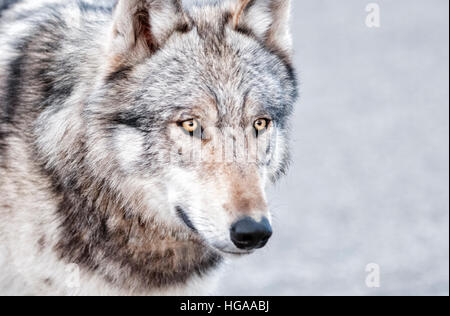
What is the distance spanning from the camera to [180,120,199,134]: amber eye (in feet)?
14.0

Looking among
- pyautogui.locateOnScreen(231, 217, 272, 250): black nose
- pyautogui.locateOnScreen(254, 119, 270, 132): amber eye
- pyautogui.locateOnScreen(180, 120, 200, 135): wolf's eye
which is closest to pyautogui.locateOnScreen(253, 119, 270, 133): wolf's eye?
pyautogui.locateOnScreen(254, 119, 270, 132): amber eye

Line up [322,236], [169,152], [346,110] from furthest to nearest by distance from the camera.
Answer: [346,110] < [322,236] < [169,152]

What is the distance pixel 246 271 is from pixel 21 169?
3.61 meters

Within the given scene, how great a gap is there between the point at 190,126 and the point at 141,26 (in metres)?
0.68

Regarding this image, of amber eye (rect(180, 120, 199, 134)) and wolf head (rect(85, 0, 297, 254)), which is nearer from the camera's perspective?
wolf head (rect(85, 0, 297, 254))

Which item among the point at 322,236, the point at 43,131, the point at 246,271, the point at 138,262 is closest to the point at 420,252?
the point at 322,236

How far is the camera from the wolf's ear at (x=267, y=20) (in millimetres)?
4748

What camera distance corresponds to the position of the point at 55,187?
4586 mm

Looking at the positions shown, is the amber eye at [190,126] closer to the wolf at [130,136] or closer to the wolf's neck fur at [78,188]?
the wolf at [130,136]

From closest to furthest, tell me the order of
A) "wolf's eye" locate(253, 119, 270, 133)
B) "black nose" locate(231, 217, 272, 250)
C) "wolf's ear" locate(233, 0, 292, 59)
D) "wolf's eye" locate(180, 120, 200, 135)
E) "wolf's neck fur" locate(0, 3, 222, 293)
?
"black nose" locate(231, 217, 272, 250) → "wolf's eye" locate(180, 120, 200, 135) → "wolf's eye" locate(253, 119, 270, 133) → "wolf's neck fur" locate(0, 3, 222, 293) → "wolf's ear" locate(233, 0, 292, 59)

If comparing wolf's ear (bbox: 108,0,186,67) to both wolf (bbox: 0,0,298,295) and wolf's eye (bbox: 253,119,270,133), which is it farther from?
wolf's eye (bbox: 253,119,270,133)

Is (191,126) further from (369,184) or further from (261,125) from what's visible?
(369,184)

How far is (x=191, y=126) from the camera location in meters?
4.27
